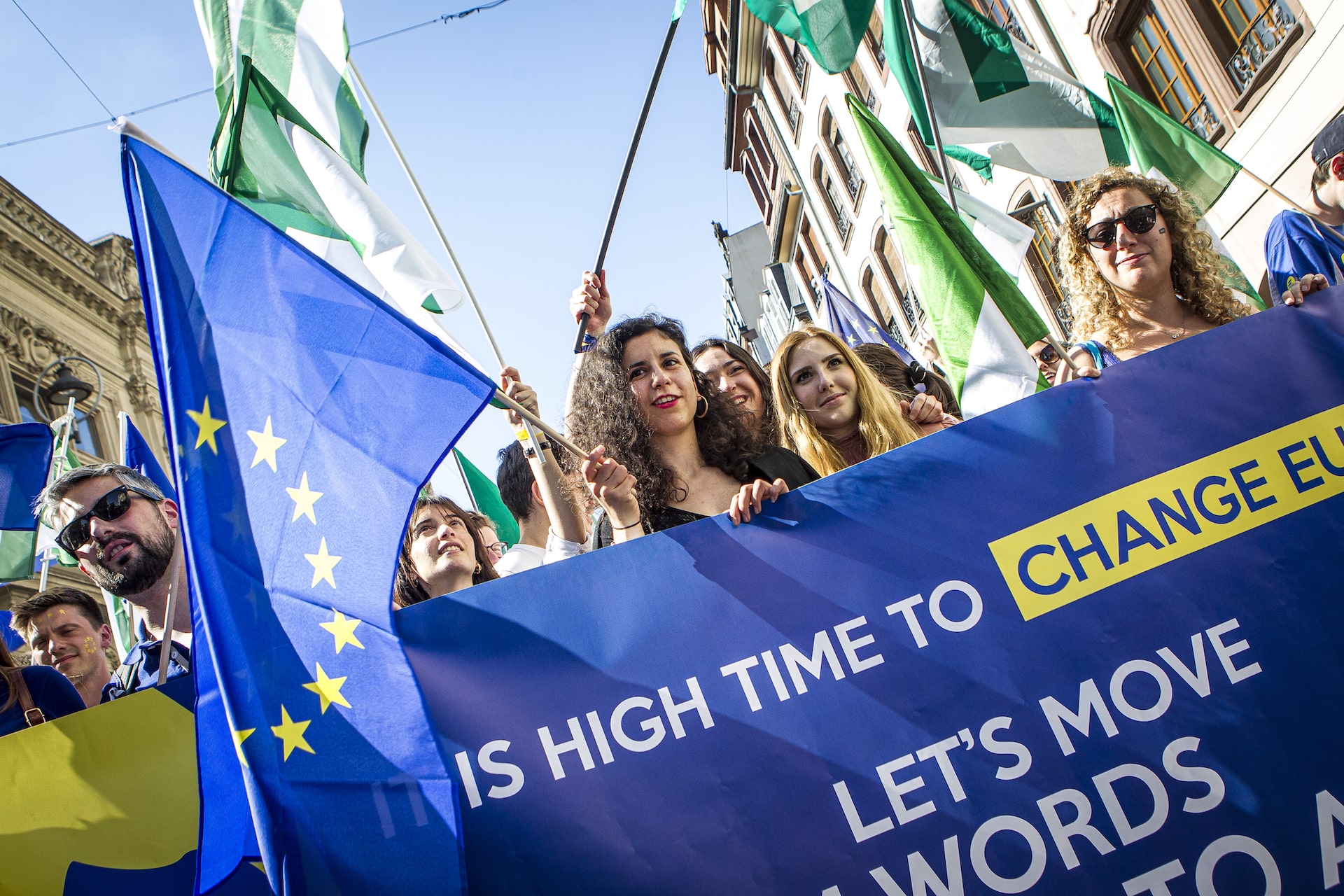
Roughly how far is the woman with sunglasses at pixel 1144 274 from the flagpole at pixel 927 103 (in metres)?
0.64

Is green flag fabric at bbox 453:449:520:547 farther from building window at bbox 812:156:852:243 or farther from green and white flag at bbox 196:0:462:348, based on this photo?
building window at bbox 812:156:852:243

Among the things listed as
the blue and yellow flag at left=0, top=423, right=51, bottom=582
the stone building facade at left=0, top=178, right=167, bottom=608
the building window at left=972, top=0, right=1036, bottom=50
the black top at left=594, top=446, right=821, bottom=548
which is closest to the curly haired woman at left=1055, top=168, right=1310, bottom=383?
the black top at left=594, top=446, right=821, bottom=548

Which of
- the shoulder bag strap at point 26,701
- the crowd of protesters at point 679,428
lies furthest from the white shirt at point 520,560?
the shoulder bag strap at point 26,701

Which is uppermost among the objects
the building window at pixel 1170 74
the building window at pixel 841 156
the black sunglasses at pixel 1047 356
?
the building window at pixel 841 156

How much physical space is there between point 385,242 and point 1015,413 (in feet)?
7.29

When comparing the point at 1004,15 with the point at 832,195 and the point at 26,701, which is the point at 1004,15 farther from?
the point at 26,701

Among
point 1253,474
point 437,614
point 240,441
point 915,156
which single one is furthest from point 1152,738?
point 915,156

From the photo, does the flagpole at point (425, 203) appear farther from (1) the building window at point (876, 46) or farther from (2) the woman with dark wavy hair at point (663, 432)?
(1) the building window at point (876, 46)

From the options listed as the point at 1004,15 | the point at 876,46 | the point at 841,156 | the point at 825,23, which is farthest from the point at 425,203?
the point at 841,156

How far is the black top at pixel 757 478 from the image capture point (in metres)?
2.75

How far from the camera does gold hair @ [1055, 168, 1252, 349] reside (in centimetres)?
→ 325

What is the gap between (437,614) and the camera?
7.61ft

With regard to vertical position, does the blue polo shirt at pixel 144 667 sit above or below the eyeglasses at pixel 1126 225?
below

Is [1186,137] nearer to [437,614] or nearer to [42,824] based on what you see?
[437,614]
